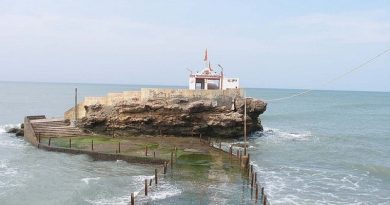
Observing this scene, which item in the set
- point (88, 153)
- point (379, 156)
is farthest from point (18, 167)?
point (379, 156)

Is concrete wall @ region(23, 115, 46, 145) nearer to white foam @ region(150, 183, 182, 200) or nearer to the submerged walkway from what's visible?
the submerged walkway

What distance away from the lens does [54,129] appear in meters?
51.8

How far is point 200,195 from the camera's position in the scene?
2838cm

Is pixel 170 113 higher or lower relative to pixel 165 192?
higher

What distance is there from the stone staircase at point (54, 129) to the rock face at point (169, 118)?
4.44 feet

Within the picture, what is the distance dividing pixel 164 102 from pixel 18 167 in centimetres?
1634

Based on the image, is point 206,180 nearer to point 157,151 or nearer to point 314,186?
point 314,186

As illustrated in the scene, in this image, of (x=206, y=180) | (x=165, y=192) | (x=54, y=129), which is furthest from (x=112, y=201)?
(x=54, y=129)

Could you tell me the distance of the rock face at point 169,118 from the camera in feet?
159

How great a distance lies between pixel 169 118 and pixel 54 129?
44.6 ft

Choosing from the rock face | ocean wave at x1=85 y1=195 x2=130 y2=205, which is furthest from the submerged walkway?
the rock face

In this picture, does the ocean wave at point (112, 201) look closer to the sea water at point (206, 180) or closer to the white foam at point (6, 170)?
the sea water at point (206, 180)

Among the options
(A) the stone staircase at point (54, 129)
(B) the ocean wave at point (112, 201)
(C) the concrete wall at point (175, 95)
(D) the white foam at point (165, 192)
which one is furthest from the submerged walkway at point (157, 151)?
(C) the concrete wall at point (175, 95)

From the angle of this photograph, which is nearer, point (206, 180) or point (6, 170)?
point (206, 180)
